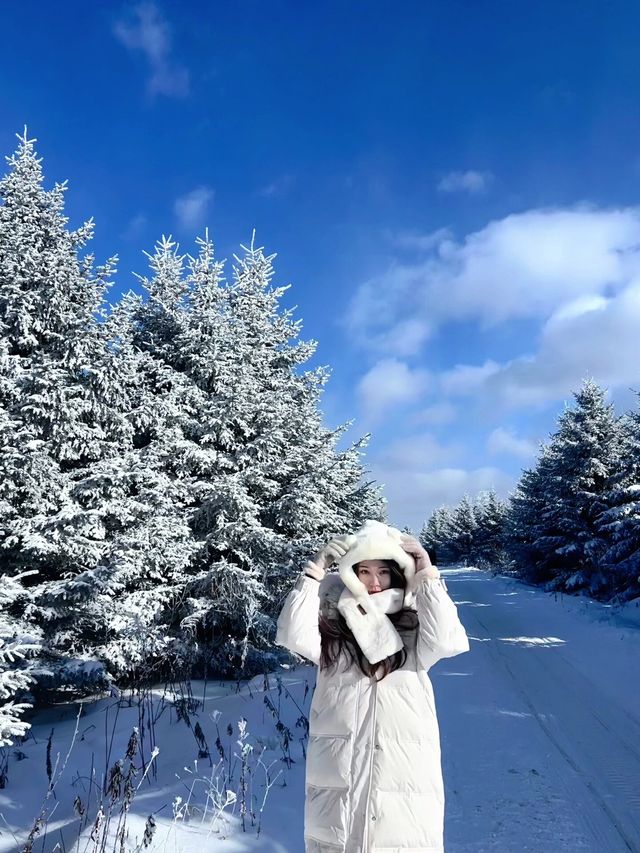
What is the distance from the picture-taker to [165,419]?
11242mm

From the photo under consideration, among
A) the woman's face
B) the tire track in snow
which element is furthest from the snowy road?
the woman's face

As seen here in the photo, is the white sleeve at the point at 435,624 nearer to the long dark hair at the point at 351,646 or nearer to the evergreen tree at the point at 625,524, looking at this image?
the long dark hair at the point at 351,646

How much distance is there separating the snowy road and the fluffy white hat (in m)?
2.88

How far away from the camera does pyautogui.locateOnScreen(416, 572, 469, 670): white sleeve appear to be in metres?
2.67

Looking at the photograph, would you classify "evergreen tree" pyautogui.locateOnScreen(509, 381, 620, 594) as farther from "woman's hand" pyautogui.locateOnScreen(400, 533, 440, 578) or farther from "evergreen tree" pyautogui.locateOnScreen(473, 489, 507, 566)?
"evergreen tree" pyautogui.locateOnScreen(473, 489, 507, 566)

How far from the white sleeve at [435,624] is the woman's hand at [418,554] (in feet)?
0.15

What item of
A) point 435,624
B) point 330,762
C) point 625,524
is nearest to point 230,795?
point 330,762

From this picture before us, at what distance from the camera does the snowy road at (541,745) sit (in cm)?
439

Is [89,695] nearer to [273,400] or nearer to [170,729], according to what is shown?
[170,729]

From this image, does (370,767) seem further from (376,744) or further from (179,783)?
(179,783)

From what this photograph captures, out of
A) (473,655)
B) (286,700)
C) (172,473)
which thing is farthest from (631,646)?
(172,473)

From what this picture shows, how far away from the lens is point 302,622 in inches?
106

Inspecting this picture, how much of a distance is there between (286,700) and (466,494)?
5715 cm

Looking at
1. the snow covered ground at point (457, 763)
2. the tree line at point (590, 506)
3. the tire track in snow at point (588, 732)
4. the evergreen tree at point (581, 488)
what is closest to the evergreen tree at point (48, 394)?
the snow covered ground at point (457, 763)
